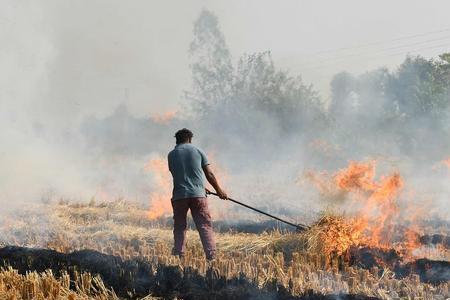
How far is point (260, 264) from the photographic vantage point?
737cm

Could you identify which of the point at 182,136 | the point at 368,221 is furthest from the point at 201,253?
the point at 368,221

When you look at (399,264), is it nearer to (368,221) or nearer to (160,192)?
(368,221)

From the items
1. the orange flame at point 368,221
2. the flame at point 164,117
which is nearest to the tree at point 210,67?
the flame at point 164,117

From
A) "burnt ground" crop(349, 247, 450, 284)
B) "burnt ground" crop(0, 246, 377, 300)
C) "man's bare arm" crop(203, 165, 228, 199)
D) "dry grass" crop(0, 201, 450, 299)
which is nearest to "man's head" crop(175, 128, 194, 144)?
"man's bare arm" crop(203, 165, 228, 199)

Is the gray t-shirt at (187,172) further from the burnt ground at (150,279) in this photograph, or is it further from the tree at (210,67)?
the tree at (210,67)

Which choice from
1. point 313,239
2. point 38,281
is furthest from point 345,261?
point 38,281

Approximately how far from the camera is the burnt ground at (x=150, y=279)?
5520 mm

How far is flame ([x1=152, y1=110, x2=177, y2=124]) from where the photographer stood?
128 ft

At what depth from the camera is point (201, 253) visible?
29.0 feet

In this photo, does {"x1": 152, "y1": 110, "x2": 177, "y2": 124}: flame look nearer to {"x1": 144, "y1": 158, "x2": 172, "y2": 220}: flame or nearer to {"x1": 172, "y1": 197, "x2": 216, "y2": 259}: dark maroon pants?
{"x1": 144, "y1": 158, "x2": 172, "y2": 220}: flame

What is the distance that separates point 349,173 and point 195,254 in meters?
5.37

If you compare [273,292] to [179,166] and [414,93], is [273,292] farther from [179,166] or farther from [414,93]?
[414,93]

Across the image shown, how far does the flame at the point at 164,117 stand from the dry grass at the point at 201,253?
2452 cm

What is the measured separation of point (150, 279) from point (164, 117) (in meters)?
33.7
